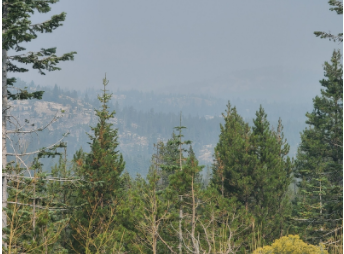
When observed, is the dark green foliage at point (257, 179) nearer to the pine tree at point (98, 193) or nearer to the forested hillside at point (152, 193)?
the forested hillside at point (152, 193)

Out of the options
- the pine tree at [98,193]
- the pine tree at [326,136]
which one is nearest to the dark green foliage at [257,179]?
the pine tree at [326,136]

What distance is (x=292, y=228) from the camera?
65.5ft

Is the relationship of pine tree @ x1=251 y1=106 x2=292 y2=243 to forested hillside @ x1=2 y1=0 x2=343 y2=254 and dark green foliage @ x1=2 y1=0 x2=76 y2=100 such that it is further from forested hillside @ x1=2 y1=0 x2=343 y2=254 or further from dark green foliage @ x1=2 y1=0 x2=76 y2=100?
dark green foliage @ x1=2 y1=0 x2=76 y2=100

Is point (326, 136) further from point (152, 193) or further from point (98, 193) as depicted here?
point (152, 193)

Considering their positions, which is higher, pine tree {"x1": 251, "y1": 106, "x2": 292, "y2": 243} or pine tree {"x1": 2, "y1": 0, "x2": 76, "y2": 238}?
pine tree {"x1": 2, "y1": 0, "x2": 76, "y2": 238}

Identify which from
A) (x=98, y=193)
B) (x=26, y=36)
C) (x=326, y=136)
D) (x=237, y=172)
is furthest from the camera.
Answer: (x=326, y=136)

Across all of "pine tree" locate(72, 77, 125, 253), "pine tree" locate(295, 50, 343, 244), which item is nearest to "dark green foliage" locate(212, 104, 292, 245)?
"pine tree" locate(295, 50, 343, 244)

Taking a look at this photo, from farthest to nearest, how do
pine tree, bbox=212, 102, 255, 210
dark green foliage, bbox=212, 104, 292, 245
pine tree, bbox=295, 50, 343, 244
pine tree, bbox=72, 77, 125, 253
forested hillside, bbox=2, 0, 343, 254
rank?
1. pine tree, bbox=295, 50, 343, 244
2. pine tree, bbox=212, 102, 255, 210
3. dark green foliage, bbox=212, 104, 292, 245
4. pine tree, bbox=72, 77, 125, 253
5. forested hillside, bbox=2, 0, 343, 254

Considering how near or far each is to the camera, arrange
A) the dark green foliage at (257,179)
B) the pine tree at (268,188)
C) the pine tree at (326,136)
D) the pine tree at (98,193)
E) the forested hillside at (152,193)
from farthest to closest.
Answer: the pine tree at (326,136)
the dark green foliage at (257,179)
the pine tree at (268,188)
the pine tree at (98,193)
the forested hillside at (152,193)

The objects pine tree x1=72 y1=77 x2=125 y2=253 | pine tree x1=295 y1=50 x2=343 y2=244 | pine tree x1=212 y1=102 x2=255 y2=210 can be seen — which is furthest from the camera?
pine tree x1=295 y1=50 x2=343 y2=244

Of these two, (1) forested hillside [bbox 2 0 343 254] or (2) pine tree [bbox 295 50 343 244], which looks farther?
(2) pine tree [bbox 295 50 343 244]

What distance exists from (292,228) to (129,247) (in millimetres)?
11524

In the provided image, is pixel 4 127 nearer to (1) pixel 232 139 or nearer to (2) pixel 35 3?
(2) pixel 35 3

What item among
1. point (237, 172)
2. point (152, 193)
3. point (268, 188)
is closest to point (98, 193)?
point (152, 193)
